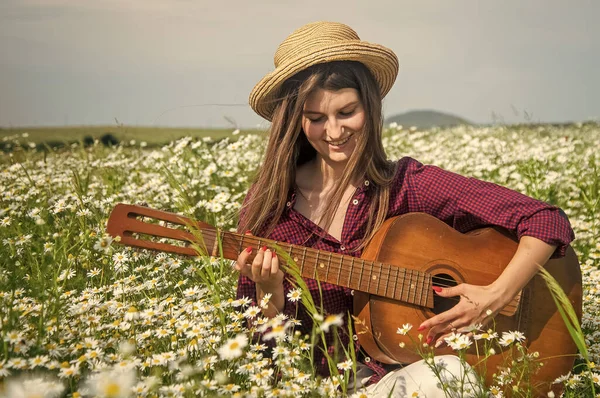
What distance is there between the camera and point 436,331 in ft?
9.47

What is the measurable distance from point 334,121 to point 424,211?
0.74 metres

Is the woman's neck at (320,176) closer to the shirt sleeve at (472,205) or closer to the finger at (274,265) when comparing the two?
the shirt sleeve at (472,205)

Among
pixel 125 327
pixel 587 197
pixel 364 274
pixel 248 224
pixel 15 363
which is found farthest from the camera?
pixel 587 197

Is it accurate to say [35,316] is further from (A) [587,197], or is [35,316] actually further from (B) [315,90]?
(A) [587,197]

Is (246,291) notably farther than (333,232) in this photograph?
No

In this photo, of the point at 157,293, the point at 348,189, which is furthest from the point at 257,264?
the point at 348,189

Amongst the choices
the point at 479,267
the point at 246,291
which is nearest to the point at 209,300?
the point at 246,291

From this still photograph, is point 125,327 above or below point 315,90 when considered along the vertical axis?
below

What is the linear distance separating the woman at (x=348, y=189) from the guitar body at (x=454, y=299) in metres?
0.11

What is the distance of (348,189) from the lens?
339 centimetres

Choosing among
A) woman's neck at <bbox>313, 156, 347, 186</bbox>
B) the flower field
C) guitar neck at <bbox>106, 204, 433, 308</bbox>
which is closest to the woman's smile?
woman's neck at <bbox>313, 156, 347, 186</bbox>

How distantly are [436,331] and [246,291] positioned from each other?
3.24 feet

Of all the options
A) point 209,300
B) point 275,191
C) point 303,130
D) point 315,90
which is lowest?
point 209,300

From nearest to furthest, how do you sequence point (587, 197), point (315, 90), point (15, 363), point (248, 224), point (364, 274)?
point (15, 363), point (364, 274), point (315, 90), point (248, 224), point (587, 197)
